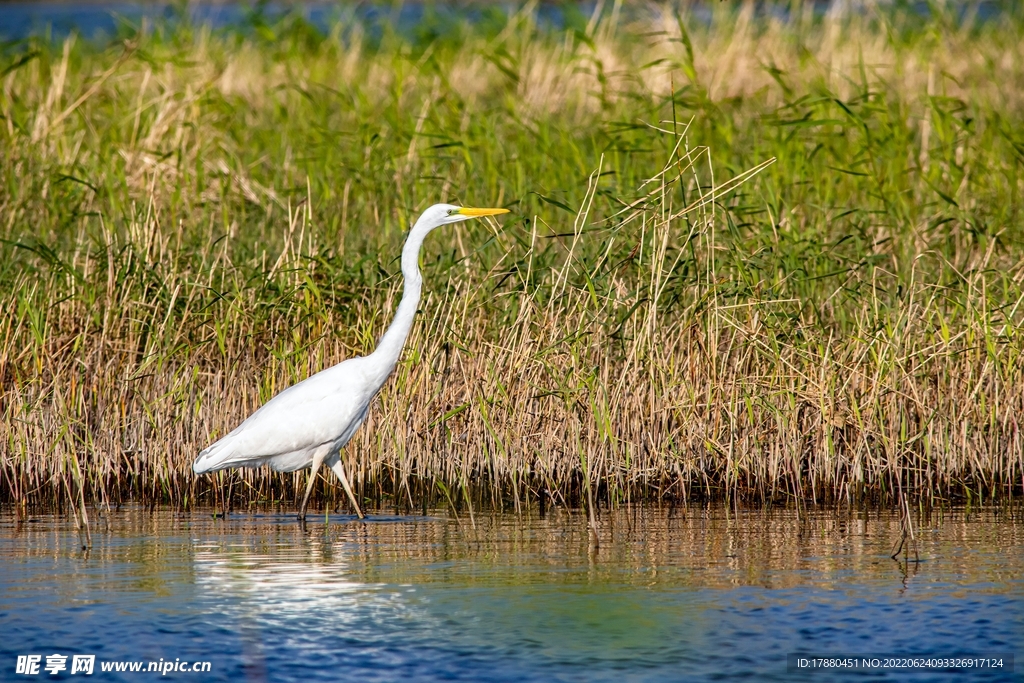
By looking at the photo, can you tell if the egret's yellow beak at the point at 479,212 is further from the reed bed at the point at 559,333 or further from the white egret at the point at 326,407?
the reed bed at the point at 559,333

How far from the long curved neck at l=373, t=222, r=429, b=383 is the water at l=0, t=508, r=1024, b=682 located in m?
0.78

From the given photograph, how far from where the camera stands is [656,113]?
9469 mm

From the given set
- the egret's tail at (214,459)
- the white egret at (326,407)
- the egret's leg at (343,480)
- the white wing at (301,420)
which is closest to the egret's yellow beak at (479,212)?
the white egret at (326,407)

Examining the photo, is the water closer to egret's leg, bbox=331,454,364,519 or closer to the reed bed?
egret's leg, bbox=331,454,364,519

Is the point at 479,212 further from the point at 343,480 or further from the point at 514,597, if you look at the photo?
the point at 514,597

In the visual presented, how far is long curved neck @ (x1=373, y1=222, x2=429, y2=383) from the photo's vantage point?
6.46m

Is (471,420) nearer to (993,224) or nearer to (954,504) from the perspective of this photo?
(954,504)

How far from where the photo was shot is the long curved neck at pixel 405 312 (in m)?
6.46

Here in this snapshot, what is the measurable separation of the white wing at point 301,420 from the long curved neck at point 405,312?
4.4 inches

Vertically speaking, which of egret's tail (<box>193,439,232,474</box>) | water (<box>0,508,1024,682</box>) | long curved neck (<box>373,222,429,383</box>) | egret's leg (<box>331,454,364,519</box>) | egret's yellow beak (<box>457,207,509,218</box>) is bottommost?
water (<box>0,508,1024,682</box>)

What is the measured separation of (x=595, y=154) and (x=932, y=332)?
3.40 metres

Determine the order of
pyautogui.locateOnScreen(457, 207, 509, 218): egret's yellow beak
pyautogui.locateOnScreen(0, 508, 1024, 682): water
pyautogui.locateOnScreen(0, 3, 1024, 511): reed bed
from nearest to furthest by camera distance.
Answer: pyautogui.locateOnScreen(0, 508, 1024, 682): water → pyautogui.locateOnScreen(457, 207, 509, 218): egret's yellow beak → pyautogui.locateOnScreen(0, 3, 1024, 511): reed bed

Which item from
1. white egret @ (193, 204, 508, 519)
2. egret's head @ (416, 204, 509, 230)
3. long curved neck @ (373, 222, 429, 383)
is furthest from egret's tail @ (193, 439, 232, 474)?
egret's head @ (416, 204, 509, 230)

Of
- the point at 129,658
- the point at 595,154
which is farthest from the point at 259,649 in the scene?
the point at 595,154
